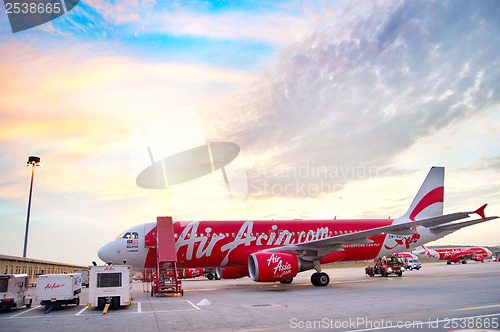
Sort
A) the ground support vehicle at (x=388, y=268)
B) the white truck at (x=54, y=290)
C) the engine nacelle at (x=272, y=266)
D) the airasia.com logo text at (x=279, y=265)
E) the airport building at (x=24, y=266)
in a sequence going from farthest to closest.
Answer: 1. the ground support vehicle at (x=388, y=268)
2. the airport building at (x=24, y=266)
3. the airasia.com logo text at (x=279, y=265)
4. the engine nacelle at (x=272, y=266)
5. the white truck at (x=54, y=290)

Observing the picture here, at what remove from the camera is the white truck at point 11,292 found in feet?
50.5

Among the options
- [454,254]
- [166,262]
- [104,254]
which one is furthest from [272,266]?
[454,254]

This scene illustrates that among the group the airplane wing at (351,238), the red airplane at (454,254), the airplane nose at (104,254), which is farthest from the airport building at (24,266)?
the red airplane at (454,254)

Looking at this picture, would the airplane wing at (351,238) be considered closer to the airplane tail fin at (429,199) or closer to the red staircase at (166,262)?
the red staircase at (166,262)

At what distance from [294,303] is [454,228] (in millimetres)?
17530

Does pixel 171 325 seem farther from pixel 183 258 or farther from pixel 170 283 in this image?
pixel 183 258

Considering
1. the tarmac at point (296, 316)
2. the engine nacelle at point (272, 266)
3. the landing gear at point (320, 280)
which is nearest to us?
the tarmac at point (296, 316)

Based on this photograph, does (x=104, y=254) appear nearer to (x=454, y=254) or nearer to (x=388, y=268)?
(x=388, y=268)

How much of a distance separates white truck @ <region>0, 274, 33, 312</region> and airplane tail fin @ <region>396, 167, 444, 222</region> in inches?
994

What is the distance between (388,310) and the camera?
496 inches

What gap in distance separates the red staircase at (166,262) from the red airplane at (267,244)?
52 centimetres

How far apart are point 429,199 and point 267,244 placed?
14182mm

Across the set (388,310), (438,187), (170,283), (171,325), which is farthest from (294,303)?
(438,187)

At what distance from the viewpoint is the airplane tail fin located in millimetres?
30547
